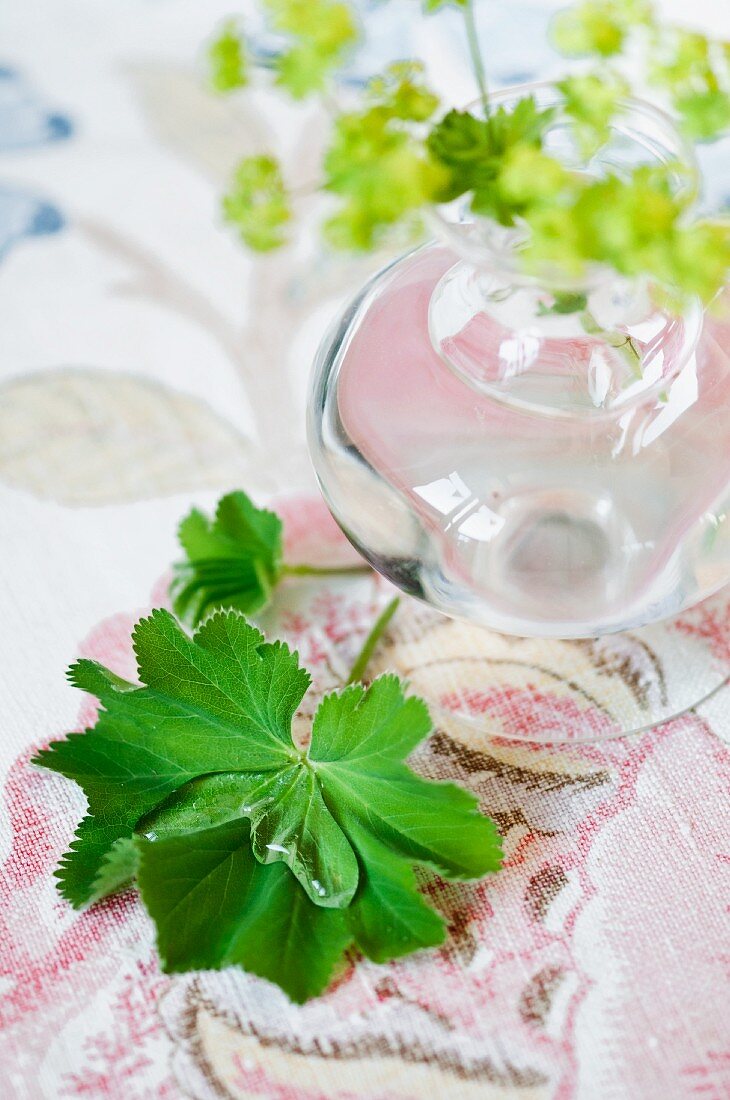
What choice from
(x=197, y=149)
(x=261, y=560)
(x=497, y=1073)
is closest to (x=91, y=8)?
(x=197, y=149)

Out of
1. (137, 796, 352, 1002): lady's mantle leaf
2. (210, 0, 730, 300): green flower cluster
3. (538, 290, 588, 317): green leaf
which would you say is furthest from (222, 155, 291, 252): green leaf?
(137, 796, 352, 1002): lady's mantle leaf

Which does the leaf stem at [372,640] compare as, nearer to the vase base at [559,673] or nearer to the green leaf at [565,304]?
the vase base at [559,673]

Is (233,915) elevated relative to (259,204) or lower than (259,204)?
lower

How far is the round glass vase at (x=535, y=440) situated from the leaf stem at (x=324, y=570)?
0.08 metres

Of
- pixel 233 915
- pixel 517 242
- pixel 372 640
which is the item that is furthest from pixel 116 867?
pixel 517 242

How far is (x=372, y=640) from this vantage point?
497mm

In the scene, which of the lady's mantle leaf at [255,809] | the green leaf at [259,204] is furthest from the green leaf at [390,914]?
the green leaf at [259,204]

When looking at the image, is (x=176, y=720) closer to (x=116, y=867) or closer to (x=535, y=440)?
(x=116, y=867)

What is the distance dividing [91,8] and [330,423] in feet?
1.66

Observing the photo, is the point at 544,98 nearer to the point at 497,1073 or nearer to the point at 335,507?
the point at 335,507

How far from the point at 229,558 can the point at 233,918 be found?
17cm

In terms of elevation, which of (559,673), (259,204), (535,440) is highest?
(259,204)

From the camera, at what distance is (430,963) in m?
0.40

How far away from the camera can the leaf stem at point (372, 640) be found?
1.60 feet
